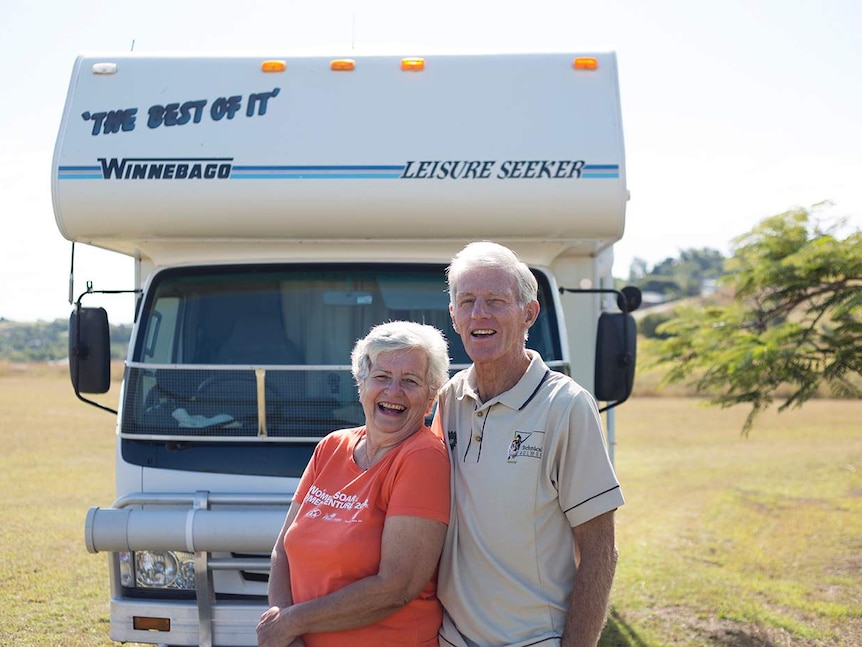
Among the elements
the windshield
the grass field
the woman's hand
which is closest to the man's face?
the woman's hand

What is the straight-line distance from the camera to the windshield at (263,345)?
4.29 meters

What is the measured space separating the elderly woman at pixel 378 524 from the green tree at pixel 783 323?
493 centimetres

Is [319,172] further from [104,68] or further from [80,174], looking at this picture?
[104,68]

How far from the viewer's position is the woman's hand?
2744 mm

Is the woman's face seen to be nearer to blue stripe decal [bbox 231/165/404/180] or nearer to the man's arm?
the man's arm

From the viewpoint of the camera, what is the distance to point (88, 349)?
457 centimetres

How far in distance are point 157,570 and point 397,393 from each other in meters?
→ 1.94

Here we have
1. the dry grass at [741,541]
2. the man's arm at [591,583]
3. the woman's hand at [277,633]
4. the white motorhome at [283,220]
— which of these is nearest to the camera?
the man's arm at [591,583]

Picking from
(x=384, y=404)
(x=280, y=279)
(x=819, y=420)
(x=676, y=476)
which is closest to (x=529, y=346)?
(x=280, y=279)

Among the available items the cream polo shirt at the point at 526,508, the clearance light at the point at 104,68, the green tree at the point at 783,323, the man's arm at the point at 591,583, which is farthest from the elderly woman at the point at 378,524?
the green tree at the point at 783,323

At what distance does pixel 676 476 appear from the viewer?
15953 millimetres

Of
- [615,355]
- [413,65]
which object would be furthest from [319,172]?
[615,355]

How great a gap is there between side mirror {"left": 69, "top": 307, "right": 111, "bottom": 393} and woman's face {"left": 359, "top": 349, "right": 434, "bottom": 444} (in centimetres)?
226

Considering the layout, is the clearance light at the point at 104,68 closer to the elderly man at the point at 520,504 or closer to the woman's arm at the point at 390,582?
the elderly man at the point at 520,504
